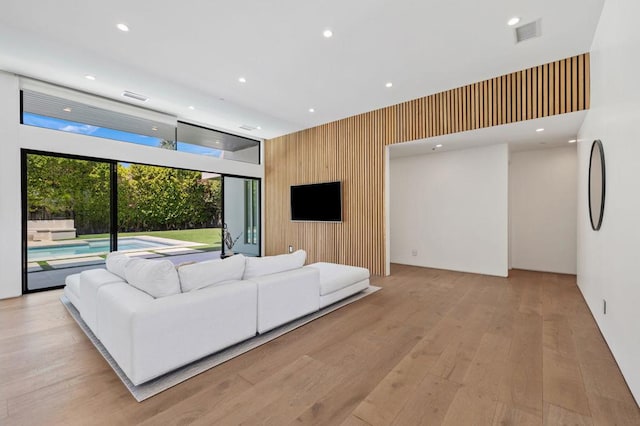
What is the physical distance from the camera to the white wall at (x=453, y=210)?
5328 mm

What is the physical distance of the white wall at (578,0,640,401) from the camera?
192 cm

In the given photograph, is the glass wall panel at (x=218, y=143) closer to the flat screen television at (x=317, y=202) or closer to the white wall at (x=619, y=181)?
the flat screen television at (x=317, y=202)

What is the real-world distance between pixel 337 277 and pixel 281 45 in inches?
117

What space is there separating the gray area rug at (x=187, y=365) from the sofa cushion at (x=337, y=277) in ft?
0.95

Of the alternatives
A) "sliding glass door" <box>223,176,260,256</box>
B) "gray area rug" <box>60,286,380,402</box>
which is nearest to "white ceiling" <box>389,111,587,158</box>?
"gray area rug" <box>60,286,380,402</box>

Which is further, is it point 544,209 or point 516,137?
point 544,209

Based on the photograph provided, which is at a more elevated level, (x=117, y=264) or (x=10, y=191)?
(x=10, y=191)

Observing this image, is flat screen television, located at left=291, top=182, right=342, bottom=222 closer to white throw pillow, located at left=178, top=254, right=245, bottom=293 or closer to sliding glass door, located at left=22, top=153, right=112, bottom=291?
white throw pillow, located at left=178, top=254, right=245, bottom=293

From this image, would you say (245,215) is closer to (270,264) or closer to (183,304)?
(270,264)

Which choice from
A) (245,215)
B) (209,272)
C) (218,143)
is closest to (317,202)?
(245,215)

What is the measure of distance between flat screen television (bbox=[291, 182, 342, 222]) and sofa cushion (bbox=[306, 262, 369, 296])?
1885mm

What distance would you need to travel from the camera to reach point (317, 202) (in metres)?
6.38

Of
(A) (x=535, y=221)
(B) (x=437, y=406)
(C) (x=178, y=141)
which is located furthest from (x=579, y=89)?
(C) (x=178, y=141)

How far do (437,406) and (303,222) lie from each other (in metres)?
5.18
